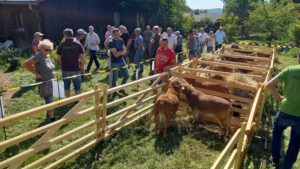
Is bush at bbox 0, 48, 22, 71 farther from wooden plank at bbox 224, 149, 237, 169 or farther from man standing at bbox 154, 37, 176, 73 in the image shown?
wooden plank at bbox 224, 149, 237, 169

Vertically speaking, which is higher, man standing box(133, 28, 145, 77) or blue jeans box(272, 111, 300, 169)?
man standing box(133, 28, 145, 77)

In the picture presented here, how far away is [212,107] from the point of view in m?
5.45

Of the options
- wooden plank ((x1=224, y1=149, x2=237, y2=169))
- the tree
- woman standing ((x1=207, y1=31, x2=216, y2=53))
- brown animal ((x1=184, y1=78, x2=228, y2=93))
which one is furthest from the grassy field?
the tree

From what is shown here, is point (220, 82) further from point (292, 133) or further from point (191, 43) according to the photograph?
point (191, 43)

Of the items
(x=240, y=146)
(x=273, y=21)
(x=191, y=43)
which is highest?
(x=273, y=21)

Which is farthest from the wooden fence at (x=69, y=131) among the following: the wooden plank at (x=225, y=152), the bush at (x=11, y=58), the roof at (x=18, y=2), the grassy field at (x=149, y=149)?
the roof at (x=18, y=2)

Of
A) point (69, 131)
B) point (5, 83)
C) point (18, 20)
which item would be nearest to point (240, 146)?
point (69, 131)

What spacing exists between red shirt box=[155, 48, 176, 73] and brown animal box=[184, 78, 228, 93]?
678 millimetres

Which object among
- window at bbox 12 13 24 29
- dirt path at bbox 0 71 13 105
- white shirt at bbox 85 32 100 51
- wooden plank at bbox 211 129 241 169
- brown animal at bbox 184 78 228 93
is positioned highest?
window at bbox 12 13 24 29

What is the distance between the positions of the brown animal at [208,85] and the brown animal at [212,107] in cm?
68

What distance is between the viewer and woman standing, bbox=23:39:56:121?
560cm

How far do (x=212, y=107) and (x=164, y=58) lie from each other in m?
2.11

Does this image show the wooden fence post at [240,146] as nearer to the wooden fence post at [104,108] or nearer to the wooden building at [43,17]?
the wooden fence post at [104,108]

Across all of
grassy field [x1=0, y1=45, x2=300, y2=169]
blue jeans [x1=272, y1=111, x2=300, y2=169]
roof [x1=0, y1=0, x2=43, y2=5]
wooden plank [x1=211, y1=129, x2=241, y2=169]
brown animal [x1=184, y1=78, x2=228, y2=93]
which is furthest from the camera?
roof [x1=0, y1=0, x2=43, y2=5]
